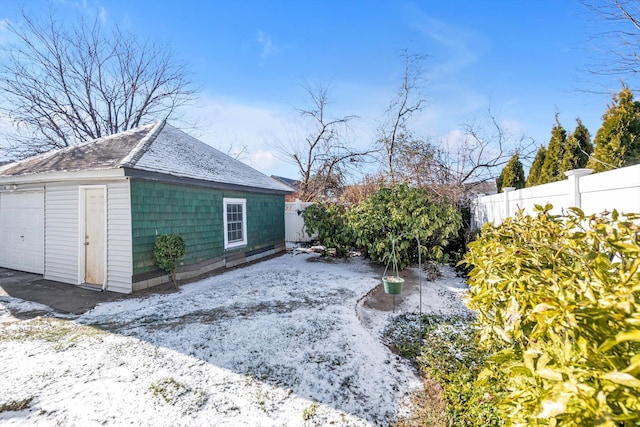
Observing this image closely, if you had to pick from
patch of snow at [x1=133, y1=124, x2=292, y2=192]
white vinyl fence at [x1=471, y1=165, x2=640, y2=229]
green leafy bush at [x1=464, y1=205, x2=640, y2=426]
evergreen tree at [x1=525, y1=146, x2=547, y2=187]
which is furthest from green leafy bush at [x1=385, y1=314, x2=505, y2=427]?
evergreen tree at [x1=525, y1=146, x2=547, y2=187]

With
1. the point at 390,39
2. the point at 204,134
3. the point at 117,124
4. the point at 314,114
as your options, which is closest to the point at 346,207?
the point at 390,39

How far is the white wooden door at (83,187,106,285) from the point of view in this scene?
244 inches

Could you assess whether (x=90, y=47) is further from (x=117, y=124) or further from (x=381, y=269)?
(x=381, y=269)

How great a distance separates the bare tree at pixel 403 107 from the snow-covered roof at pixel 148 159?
7317 mm

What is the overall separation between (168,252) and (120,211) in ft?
4.10

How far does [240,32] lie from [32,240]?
28.5 ft

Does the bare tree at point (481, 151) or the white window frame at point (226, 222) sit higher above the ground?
the bare tree at point (481, 151)

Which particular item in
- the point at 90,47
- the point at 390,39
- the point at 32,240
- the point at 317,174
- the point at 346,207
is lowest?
the point at 32,240

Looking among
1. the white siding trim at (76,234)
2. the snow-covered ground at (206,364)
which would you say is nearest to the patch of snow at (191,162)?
the white siding trim at (76,234)

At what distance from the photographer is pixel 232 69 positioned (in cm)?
1134

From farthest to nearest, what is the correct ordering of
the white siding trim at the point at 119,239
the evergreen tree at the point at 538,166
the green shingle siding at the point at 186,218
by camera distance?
the evergreen tree at the point at 538,166, the green shingle siding at the point at 186,218, the white siding trim at the point at 119,239

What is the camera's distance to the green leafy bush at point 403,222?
6992mm

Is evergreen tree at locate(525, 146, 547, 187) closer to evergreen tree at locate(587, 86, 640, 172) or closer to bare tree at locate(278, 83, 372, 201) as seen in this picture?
evergreen tree at locate(587, 86, 640, 172)

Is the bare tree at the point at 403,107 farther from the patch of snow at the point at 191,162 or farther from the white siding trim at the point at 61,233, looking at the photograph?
the white siding trim at the point at 61,233
